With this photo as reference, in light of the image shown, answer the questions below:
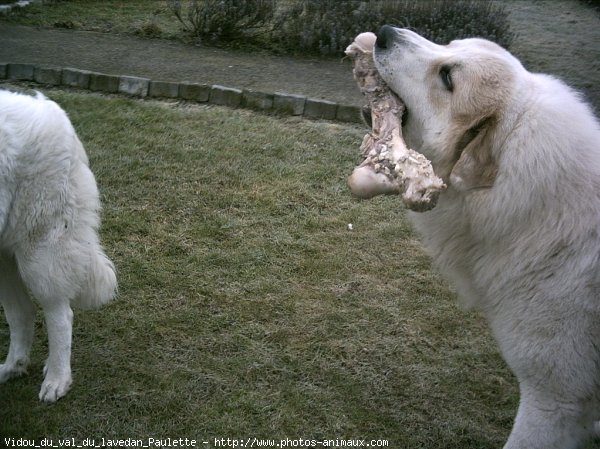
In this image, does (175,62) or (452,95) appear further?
(175,62)

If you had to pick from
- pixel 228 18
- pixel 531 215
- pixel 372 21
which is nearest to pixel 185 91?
pixel 228 18

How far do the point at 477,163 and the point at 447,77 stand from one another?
42 cm

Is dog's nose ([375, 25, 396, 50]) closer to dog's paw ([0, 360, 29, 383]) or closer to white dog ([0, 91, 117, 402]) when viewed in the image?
white dog ([0, 91, 117, 402])

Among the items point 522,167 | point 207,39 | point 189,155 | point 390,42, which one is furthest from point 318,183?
point 207,39

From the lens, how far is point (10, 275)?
2926 mm

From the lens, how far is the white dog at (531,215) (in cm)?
221

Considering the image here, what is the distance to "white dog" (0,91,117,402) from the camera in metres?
2.61

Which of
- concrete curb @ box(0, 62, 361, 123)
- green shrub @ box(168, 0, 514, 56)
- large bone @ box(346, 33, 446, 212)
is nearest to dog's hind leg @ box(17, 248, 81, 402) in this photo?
large bone @ box(346, 33, 446, 212)

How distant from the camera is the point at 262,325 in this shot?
3.49 meters

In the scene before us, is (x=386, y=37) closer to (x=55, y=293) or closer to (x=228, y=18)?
(x=55, y=293)

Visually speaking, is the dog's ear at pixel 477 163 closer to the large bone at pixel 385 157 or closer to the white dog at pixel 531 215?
the white dog at pixel 531 215

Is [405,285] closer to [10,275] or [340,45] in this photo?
[10,275]

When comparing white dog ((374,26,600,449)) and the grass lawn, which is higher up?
white dog ((374,26,600,449))

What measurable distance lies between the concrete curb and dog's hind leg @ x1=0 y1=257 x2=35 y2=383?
366 centimetres
